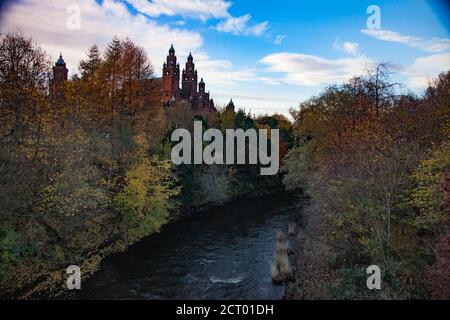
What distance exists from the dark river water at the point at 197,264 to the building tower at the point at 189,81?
185 ft

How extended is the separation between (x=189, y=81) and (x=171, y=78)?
6263 mm

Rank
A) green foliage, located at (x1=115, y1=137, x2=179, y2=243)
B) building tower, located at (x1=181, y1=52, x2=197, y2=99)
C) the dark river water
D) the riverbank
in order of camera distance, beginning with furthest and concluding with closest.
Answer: building tower, located at (x1=181, y1=52, x2=197, y2=99), green foliage, located at (x1=115, y1=137, x2=179, y2=243), the dark river water, the riverbank

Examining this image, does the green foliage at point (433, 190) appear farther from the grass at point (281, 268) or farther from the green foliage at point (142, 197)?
the green foliage at point (142, 197)

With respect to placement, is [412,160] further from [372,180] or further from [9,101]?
Answer: [9,101]

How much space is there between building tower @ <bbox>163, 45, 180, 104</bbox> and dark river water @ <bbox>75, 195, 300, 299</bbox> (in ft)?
170

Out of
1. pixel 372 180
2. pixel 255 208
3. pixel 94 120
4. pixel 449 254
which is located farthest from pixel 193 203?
pixel 449 254

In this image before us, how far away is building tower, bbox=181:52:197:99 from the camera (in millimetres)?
82625

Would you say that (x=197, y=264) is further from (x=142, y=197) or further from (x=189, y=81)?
(x=189, y=81)

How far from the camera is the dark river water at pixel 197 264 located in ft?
52.4

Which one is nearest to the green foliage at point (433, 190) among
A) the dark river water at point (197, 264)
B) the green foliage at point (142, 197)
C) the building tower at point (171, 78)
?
the dark river water at point (197, 264)

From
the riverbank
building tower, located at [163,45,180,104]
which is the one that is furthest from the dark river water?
building tower, located at [163,45,180,104]

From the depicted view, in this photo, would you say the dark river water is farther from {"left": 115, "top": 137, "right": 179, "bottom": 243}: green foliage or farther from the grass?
{"left": 115, "top": 137, "right": 179, "bottom": 243}: green foliage

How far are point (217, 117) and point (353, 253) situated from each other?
39.0 m

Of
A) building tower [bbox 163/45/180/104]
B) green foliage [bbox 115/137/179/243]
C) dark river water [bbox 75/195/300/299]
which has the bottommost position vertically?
dark river water [bbox 75/195/300/299]
